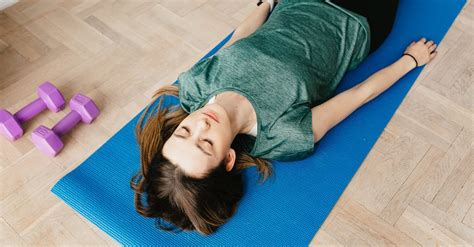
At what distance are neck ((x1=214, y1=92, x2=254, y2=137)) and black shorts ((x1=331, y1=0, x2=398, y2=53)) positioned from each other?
0.62 meters

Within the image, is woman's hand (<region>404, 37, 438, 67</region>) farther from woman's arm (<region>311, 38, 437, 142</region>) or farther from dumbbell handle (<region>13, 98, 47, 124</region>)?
dumbbell handle (<region>13, 98, 47, 124</region>)

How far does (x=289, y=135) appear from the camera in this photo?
49.0 inches

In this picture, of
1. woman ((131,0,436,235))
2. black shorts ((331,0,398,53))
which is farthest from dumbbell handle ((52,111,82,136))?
black shorts ((331,0,398,53))

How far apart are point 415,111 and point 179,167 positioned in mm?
1086

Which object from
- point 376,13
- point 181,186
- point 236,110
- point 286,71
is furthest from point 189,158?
point 376,13

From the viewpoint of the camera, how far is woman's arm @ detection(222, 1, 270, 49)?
157cm

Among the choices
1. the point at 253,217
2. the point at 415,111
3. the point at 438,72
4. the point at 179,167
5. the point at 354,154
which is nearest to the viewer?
the point at 179,167

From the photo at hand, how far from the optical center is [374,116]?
1524 millimetres

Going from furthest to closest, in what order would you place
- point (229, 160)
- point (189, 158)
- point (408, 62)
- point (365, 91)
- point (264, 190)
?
point (408, 62) < point (365, 91) < point (264, 190) < point (229, 160) < point (189, 158)

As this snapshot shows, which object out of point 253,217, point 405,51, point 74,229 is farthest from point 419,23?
point 74,229

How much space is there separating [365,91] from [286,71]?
14.6 inches

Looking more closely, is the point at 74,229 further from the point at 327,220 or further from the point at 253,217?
the point at 327,220

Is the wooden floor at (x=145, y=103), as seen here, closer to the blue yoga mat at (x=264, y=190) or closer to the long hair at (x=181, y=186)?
the blue yoga mat at (x=264, y=190)

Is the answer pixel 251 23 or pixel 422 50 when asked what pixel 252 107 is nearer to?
pixel 251 23
